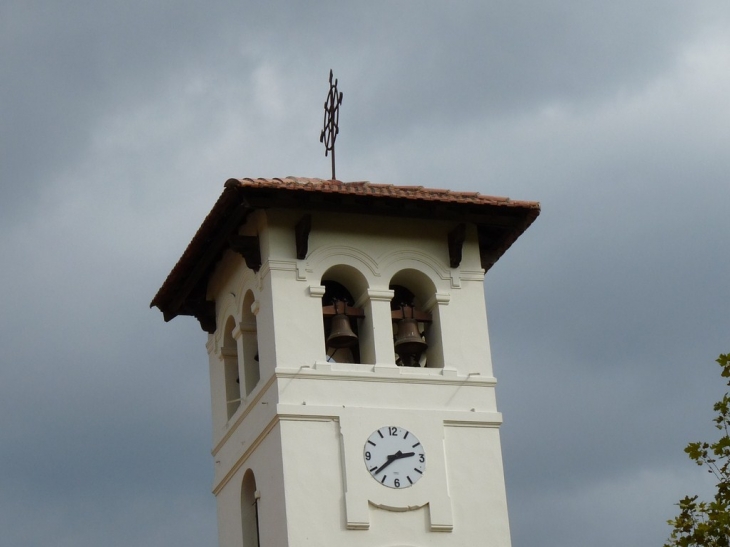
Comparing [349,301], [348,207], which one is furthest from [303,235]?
[349,301]

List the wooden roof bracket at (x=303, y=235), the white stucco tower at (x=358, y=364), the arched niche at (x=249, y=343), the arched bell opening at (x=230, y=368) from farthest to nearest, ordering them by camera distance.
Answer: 1. the arched bell opening at (x=230, y=368)
2. the arched niche at (x=249, y=343)
3. the wooden roof bracket at (x=303, y=235)
4. the white stucco tower at (x=358, y=364)

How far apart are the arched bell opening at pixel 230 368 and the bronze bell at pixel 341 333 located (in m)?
2.46

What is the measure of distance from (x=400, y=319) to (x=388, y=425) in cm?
196

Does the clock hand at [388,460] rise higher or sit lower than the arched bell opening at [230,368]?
lower

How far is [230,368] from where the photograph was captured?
30750mm

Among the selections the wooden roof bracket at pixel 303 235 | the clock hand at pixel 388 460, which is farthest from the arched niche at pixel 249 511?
the wooden roof bracket at pixel 303 235

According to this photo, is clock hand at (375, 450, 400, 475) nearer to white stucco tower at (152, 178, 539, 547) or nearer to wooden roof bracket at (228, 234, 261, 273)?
white stucco tower at (152, 178, 539, 547)

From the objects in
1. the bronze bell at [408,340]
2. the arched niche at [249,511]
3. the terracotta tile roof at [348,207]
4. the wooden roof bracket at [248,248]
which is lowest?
the arched niche at [249,511]

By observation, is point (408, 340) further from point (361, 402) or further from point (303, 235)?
point (303, 235)

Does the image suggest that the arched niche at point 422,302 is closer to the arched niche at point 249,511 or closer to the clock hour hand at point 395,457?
the clock hour hand at point 395,457

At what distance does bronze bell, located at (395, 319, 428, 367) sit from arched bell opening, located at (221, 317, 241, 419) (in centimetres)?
296

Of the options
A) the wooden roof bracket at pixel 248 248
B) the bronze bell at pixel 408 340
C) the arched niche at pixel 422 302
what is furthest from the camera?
the arched niche at pixel 422 302

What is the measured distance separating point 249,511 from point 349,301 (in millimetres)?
3426

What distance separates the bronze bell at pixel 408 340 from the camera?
2856 cm
